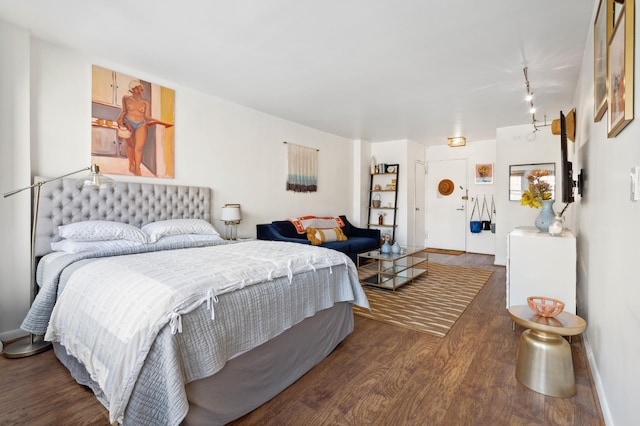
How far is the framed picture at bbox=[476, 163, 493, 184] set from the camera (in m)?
6.61

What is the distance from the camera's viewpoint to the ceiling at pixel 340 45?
221 centimetres

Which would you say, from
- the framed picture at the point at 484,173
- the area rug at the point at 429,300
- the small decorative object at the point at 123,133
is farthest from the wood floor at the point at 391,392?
the framed picture at the point at 484,173

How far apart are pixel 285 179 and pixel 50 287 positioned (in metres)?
3.43

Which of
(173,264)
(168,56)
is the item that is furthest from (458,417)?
(168,56)

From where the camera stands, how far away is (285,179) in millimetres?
5125

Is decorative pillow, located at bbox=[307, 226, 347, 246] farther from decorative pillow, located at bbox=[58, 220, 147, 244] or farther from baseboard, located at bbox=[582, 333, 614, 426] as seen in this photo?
baseboard, located at bbox=[582, 333, 614, 426]

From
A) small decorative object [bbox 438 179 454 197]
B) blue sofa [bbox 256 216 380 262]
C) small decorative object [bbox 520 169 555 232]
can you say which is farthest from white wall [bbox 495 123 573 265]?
small decorative object [bbox 520 169 555 232]

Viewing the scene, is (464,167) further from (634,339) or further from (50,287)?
(50,287)

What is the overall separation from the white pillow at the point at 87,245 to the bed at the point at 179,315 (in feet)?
0.03

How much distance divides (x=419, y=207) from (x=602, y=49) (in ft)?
17.8

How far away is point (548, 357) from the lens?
1854 mm

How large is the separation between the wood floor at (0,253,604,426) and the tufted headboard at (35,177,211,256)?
110 centimetres

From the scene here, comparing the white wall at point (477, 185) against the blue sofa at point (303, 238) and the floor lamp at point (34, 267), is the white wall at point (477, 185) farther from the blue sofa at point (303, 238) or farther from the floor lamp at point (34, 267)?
the floor lamp at point (34, 267)

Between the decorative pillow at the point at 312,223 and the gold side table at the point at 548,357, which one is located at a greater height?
the decorative pillow at the point at 312,223
